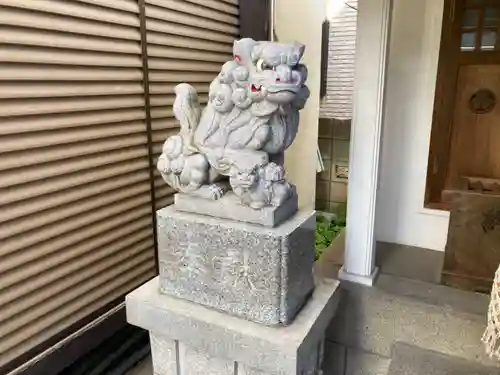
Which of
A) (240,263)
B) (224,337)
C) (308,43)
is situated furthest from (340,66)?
(224,337)

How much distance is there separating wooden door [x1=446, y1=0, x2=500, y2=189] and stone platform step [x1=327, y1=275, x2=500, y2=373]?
0.68 metres

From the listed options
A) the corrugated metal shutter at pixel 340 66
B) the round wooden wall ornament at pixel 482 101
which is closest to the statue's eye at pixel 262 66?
the round wooden wall ornament at pixel 482 101

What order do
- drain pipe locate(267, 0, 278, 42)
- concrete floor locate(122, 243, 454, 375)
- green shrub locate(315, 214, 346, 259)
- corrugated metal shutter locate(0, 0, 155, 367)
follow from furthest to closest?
1. drain pipe locate(267, 0, 278, 42)
2. green shrub locate(315, 214, 346, 259)
3. concrete floor locate(122, 243, 454, 375)
4. corrugated metal shutter locate(0, 0, 155, 367)

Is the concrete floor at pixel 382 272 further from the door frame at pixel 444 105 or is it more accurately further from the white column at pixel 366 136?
the door frame at pixel 444 105

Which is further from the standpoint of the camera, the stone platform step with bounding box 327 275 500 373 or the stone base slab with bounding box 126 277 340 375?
the stone platform step with bounding box 327 275 500 373

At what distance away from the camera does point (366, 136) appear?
1.73 meters

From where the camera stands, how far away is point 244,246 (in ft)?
3.89

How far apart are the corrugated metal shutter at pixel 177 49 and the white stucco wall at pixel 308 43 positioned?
1.35 feet

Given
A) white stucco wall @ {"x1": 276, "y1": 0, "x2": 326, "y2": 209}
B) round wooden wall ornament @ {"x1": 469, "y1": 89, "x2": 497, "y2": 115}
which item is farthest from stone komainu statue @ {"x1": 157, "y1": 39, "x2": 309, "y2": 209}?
white stucco wall @ {"x1": 276, "y1": 0, "x2": 326, "y2": 209}

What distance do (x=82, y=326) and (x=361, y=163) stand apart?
1384 millimetres

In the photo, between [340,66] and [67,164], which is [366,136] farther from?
[340,66]

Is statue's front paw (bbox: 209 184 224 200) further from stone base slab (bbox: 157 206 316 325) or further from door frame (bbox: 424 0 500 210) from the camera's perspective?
door frame (bbox: 424 0 500 210)

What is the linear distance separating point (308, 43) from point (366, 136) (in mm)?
1222

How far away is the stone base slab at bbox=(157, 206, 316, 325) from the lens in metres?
1.17
